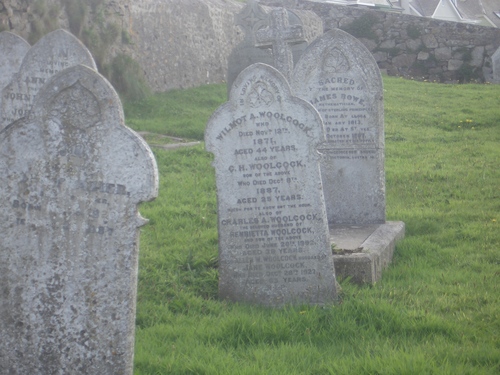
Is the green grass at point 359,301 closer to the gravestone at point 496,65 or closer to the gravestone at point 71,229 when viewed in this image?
the gravestone at point 71,229

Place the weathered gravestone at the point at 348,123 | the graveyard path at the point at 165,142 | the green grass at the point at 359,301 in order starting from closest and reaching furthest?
the green grass at the point at 359,301 < the weathered gravestone at the point at 348,123 < the graveyard path at the point at 165,142

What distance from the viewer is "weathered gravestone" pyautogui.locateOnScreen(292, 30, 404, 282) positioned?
7.10 m

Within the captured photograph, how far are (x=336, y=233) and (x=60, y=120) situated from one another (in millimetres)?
3714

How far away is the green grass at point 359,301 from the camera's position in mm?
4219

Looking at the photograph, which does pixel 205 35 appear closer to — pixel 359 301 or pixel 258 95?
pixel 258 95

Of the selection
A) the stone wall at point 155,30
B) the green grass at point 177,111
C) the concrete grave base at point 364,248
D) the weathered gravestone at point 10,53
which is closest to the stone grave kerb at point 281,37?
the concrete grave base at point 364,248

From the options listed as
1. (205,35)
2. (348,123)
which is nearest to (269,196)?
(348,123)

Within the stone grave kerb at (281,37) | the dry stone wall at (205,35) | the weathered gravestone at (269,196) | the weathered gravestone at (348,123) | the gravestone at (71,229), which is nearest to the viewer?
the gravestone at (71,229)

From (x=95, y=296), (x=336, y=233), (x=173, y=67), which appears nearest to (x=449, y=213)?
(x=336, y=233)

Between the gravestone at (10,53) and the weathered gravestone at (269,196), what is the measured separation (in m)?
2.85

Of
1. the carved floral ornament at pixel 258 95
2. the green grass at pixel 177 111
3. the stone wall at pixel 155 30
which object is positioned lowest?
the green grass at pixel 177 111

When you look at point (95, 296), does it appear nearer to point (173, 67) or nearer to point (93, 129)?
point (93, 129)

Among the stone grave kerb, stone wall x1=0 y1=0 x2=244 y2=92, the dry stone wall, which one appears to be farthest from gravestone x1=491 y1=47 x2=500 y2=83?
the stone grave kerb

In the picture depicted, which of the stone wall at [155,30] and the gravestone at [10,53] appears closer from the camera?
the gravestone at [10,53]
